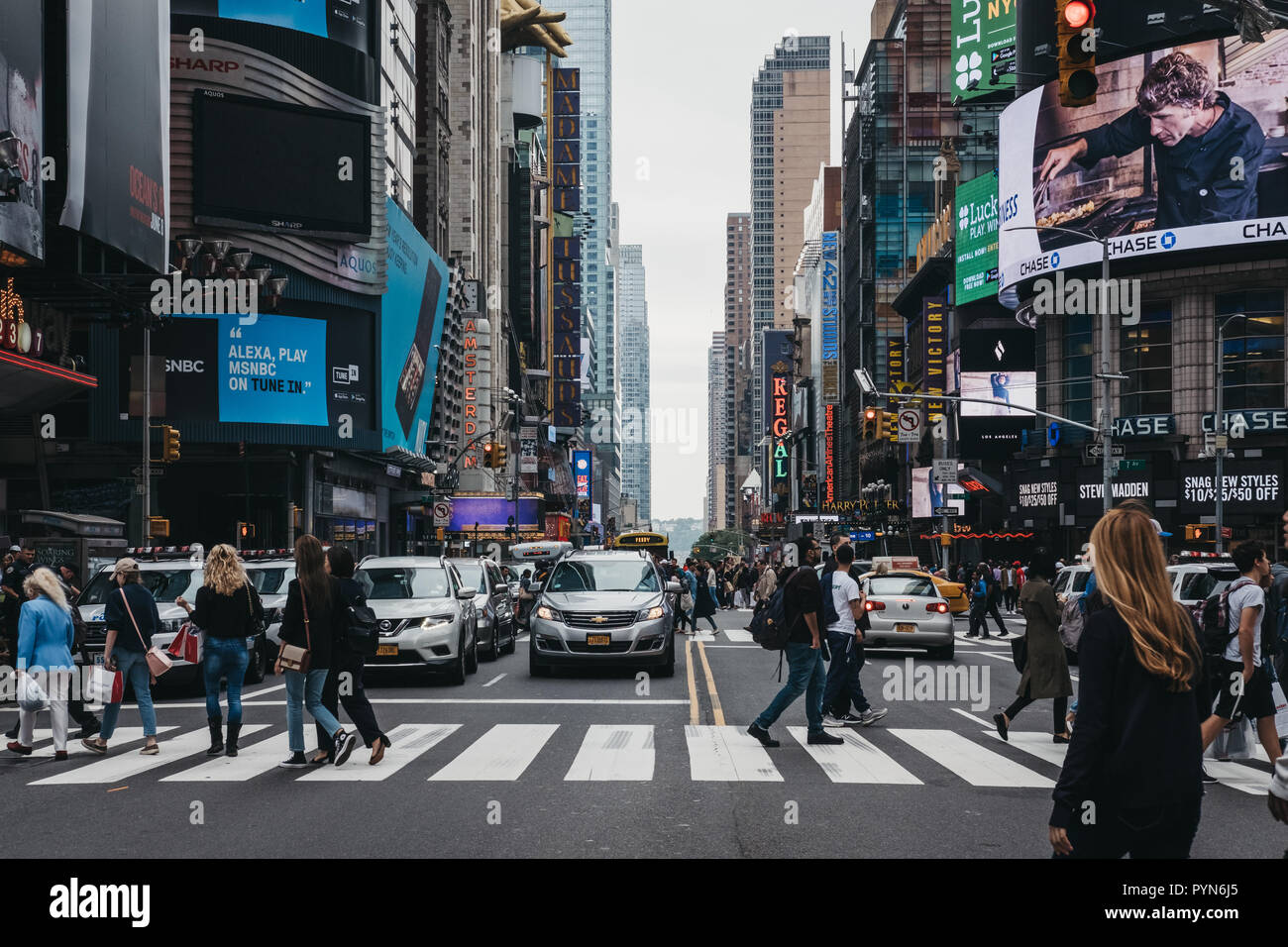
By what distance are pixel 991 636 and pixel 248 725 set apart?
22490 mm

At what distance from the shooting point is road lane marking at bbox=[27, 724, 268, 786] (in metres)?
10.9

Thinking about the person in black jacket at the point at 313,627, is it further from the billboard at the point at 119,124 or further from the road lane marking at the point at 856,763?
the billboard at the point at 119,124

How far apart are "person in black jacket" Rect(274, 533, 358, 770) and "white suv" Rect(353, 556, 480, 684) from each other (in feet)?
19.0

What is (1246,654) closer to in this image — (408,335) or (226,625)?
(226,625)

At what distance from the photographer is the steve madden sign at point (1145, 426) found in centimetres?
5419

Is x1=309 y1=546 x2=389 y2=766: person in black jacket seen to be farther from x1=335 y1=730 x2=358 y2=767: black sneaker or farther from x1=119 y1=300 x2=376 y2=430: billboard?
x1=119 y1=300 x2=376 y2=430: billboard

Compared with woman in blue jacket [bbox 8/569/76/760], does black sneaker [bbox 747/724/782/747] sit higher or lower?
lower

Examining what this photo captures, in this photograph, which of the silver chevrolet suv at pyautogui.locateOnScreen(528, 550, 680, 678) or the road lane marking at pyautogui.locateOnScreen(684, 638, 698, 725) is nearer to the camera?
the road lane marking at pyautogui.locateOnScreen(684, 638, 698, 725)

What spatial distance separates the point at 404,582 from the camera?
65.2 feet

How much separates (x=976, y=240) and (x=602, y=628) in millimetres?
55034

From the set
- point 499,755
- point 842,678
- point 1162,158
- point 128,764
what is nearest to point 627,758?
point 499,755

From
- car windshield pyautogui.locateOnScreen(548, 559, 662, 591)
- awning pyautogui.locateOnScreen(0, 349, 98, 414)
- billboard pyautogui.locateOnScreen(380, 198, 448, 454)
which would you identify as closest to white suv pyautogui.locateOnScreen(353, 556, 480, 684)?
car windshield pyautogui.locateOnScreen(548, 559, 662, 591)

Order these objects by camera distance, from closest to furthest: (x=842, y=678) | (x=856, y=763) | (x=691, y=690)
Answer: (x=856, y=763)
(x=842, y=678)
(x=691, y=690)
